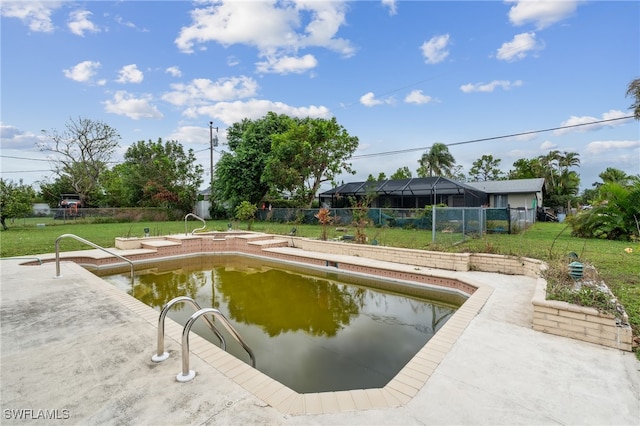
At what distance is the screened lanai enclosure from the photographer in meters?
18.4

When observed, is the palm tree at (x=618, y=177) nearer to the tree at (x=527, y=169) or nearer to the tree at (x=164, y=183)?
the tree at (x=527, y=169)

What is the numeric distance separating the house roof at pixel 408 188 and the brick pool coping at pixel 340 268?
35.2 feet

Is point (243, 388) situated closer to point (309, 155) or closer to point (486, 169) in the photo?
point (309, 155)

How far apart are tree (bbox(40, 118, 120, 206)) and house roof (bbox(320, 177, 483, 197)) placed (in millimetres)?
20129

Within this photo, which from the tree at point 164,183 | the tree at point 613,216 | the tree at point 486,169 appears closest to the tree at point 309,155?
the tree at point 164,183

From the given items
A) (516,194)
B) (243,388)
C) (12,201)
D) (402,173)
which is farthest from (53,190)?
(516,194)

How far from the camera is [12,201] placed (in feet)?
47.8

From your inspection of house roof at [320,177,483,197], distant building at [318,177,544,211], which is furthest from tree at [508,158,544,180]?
house roof at [320,177,483,197]

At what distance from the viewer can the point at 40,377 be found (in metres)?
2.54

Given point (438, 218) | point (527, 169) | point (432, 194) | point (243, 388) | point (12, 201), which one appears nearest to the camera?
point (243, 388)

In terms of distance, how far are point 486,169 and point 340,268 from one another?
35.8 metres

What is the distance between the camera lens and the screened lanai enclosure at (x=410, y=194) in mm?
18375

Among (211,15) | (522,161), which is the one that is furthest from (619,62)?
(522,161)

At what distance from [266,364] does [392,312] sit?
2623mm
